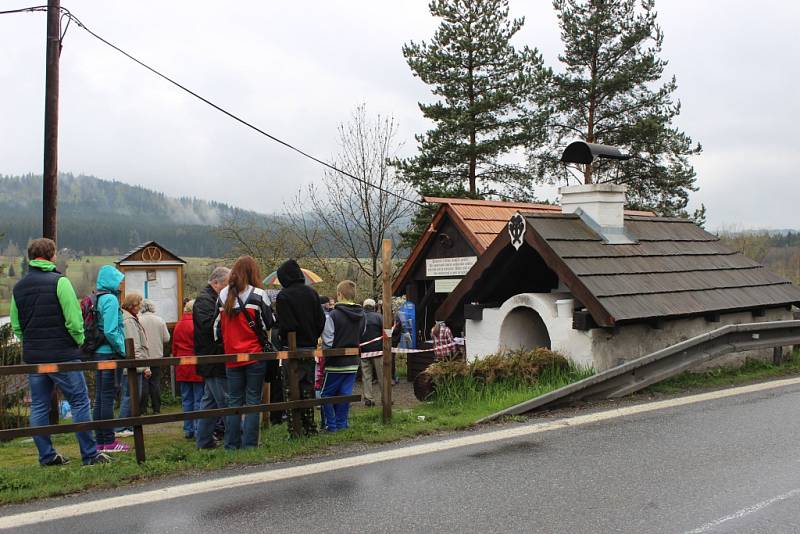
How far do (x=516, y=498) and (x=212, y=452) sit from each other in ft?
10.3

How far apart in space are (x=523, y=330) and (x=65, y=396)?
8.26 meters

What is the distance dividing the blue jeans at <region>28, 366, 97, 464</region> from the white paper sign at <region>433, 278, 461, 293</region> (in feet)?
36.7

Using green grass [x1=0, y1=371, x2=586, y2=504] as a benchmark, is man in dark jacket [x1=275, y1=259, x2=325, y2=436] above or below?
above

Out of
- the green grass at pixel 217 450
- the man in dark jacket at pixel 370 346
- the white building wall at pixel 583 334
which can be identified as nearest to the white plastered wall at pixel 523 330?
the white building wall at pixel 583 334

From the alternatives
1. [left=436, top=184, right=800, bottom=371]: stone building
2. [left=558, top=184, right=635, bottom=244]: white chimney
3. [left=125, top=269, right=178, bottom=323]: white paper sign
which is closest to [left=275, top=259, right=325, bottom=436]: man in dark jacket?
[left=436, top=184, right=800, bottom=371]: stone building

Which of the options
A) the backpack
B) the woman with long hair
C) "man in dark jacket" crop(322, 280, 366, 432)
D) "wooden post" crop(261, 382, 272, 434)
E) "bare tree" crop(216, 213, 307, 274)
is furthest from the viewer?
"bare tree" crop(216, 213, 307, 274)

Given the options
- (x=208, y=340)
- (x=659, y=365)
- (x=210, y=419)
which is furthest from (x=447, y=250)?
(x=210, y=419)

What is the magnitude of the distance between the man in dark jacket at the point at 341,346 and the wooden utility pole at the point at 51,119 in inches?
175

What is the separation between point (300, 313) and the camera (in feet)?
27.9

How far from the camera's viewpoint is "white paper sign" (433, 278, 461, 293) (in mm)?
17891

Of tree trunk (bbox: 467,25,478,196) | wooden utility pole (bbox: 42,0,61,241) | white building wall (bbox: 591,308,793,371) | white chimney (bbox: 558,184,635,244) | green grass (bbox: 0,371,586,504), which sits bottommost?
green grass (bbox: 0,371,586,504)

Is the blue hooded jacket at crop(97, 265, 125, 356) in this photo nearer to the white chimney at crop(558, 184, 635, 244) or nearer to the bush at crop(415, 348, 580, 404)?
the bush at crop(415, 348, 580, 404)

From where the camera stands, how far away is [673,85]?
3106 centimetres

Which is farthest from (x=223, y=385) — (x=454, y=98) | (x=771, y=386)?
(x=454, y=98)
